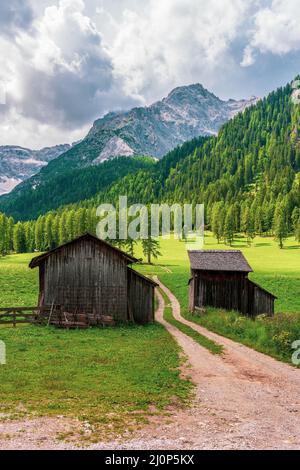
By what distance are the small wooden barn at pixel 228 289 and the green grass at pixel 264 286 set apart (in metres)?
2.28

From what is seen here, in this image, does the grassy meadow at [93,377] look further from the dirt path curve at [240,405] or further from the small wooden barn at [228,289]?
the small wooden barn at [228,289]

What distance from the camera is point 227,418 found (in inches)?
442

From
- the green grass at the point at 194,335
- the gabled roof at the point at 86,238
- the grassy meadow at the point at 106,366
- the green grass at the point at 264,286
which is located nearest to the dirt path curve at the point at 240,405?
the green grass at the point at 194,335

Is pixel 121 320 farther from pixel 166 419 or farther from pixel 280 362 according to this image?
pixel 166 419

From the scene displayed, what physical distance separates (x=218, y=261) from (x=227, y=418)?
2765 cm

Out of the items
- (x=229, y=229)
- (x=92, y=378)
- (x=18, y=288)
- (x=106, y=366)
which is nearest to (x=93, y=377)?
(x=92, y=378)

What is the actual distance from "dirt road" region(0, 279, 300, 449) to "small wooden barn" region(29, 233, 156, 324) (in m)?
14.9

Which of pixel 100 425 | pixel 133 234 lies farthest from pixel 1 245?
pixel 100 425

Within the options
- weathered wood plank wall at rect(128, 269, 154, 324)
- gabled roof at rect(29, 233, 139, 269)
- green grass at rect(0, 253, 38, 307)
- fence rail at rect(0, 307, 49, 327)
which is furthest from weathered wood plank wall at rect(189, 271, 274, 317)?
green grass at rect(0, 253, 38, 307)

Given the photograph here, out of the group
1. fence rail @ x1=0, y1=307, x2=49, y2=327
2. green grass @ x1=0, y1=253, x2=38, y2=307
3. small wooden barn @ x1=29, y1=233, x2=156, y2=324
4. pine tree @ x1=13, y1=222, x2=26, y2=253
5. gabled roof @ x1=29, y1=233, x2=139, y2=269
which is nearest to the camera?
fence rail @ x1=0, y1=307, x2=49, y2=327

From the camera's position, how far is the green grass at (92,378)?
11.6 m

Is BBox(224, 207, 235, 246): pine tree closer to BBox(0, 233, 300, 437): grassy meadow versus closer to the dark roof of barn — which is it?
the dark roof of barn

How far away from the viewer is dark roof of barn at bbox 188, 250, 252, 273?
36.9 m

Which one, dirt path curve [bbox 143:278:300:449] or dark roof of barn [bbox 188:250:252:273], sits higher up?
dark roof of barn [bbox 188:250:252:273]
